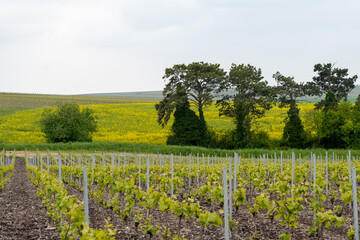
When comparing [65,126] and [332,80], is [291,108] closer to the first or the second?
[332,80]

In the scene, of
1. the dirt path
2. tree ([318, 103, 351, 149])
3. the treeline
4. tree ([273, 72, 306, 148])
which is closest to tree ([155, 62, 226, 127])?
the treeline

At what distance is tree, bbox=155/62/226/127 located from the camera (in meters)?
41.1

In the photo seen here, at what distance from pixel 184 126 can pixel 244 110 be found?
22.3 feet

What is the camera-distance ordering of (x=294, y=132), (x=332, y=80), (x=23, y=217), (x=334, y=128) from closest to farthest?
(x=23, y=217)
(x=294, y=132)
(x=334, y=128)
(x=332, y=80)

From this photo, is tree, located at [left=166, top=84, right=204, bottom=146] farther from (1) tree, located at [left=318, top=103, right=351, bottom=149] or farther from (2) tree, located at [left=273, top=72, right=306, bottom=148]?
(1) tree, located at [left=318, top=103, right=351, bottom=149]

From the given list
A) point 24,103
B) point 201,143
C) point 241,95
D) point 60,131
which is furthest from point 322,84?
point 24,103

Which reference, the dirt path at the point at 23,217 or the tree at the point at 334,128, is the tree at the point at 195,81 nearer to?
the tree at the point at 334,128

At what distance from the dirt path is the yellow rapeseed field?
30242mm

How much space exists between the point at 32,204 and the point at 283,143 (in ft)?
113

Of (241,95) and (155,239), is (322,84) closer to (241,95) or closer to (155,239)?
(241,95)

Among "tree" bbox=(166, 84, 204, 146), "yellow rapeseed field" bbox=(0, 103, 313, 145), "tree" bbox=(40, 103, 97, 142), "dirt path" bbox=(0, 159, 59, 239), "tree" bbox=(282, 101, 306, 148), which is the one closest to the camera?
"dirt path" bbox=(0, 159, 59, 239)

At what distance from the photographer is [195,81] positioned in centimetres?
4172

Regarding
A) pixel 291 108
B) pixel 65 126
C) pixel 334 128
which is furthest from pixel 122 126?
pixel 334 128

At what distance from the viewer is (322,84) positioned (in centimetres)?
4953
